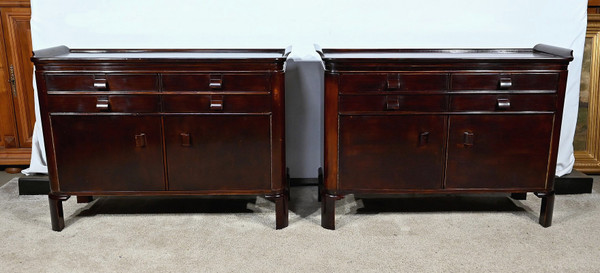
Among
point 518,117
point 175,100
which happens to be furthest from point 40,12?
point 518,117

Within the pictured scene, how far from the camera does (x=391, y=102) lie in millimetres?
2199

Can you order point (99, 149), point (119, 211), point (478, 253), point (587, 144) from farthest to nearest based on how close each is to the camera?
1. point (587, 144)
2. point (119, 211)
3. point (99, 149)
4. point (478, 253)

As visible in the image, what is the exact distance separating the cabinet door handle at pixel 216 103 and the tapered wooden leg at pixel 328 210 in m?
0.57

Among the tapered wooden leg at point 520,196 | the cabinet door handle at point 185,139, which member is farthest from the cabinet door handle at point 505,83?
the cabinet door handle at point 185,139

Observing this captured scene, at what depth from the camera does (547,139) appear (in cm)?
227

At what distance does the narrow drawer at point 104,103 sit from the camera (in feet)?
7.20

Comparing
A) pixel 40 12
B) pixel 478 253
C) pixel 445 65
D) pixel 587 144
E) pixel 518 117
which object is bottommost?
pixel 478 253

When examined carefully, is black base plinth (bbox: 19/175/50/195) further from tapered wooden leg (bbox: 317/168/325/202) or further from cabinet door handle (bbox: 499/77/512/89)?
cabinet door handle (bbox: 499/77/512/89)

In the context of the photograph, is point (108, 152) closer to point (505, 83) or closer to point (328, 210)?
point (328, 210)

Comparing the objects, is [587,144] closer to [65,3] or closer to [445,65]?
[445,65]

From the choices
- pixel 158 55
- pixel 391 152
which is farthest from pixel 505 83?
pixel 158 55

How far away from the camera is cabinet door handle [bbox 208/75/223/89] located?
218 centimetres

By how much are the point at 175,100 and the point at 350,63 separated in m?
0.71

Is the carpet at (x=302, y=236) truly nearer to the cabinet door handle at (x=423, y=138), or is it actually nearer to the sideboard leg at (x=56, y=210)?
the sideboard leg at (x=56, y=210)
